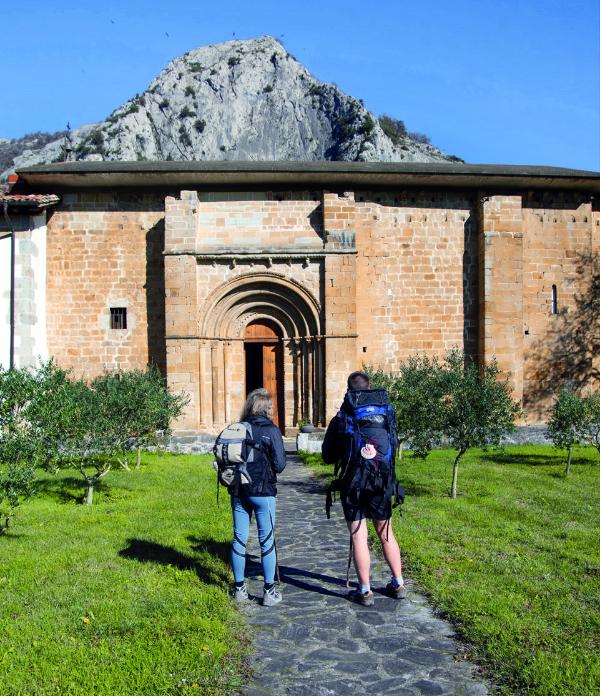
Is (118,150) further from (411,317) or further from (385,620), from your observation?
(385,620)

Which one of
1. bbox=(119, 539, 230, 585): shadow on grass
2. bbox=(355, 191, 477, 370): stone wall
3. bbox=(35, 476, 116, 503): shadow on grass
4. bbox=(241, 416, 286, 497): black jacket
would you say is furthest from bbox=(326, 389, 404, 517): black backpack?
bbox=(355, 191, 477, 370): stone wall

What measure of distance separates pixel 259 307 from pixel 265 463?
1191cm

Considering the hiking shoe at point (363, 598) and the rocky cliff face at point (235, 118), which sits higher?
the rocky cliff face at point (235, 118)

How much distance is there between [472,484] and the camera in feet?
32.8

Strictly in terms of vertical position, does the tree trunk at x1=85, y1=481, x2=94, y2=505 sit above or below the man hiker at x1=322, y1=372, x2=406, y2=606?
below

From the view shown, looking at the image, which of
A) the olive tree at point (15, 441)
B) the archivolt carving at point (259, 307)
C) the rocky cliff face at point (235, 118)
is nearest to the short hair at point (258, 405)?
the olive tree at point (15, 441)

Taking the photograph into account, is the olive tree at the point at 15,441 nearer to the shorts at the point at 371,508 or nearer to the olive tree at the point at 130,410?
the olive tree at the point at 130,410

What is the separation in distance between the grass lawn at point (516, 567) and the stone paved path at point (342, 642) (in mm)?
243

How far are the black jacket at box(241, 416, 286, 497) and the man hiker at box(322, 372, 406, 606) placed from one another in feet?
1.25

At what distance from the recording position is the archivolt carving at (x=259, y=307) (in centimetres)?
1577

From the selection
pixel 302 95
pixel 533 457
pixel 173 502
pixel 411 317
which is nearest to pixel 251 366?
pixel 411 317

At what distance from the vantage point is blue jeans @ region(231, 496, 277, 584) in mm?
4773

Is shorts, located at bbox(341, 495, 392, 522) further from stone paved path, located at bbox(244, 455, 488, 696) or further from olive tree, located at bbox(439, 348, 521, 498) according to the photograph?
olive tree, located at bbox(439, 348, 521, 498)

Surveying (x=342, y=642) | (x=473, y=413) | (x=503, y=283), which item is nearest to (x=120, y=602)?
(x=342, y=642)
